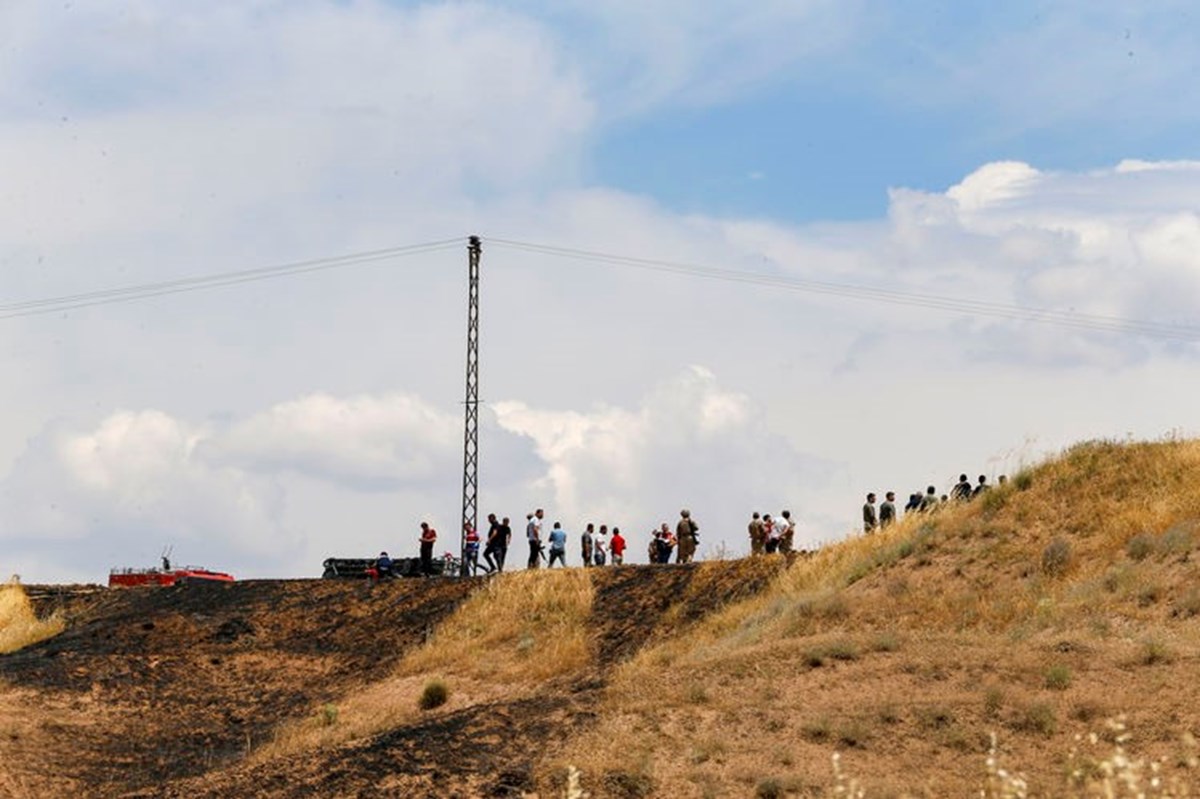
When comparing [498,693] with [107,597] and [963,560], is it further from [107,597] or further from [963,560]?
[107,597]

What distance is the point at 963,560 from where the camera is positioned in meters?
28.9

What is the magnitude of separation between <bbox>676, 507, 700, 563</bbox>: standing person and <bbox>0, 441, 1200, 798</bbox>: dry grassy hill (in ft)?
9.99

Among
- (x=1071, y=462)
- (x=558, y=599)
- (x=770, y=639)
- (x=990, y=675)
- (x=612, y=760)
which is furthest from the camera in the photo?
(x=558, y=599)

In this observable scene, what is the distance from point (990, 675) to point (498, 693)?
12.4 metres

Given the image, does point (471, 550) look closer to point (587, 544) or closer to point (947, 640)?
point (587, 544)

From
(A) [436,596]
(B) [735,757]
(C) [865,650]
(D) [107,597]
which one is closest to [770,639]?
(C) [865,650]

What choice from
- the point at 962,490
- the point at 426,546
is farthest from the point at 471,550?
the point at 962,490

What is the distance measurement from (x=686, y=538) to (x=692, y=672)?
660 inches

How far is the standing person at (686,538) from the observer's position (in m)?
39.2

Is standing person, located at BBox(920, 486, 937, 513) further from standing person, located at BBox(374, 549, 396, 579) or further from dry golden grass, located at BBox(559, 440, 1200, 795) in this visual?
standing person, located at BBox(374, 549, 396, 579)

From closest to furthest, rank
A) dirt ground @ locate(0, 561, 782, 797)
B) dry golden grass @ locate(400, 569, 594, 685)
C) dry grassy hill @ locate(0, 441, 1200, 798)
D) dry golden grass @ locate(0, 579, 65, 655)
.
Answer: dry grassy hill @ locate(0, 441, 1200, 798), dirt ground @ locate(0, 561, 782, 797), dry golden grass @ locate(400, 569, 594, 685), dry golden grass @ locate(0, 579, 65, 655)

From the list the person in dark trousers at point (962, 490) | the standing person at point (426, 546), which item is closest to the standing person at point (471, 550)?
the standing person at point (426, 546)

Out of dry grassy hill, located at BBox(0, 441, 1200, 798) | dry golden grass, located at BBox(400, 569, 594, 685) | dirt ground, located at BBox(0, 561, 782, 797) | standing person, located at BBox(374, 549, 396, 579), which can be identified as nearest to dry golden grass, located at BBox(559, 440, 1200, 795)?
dry grassy hill, located at BBox(0, 441, 1200, 798)

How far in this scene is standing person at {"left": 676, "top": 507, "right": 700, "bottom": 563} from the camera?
39250mm
